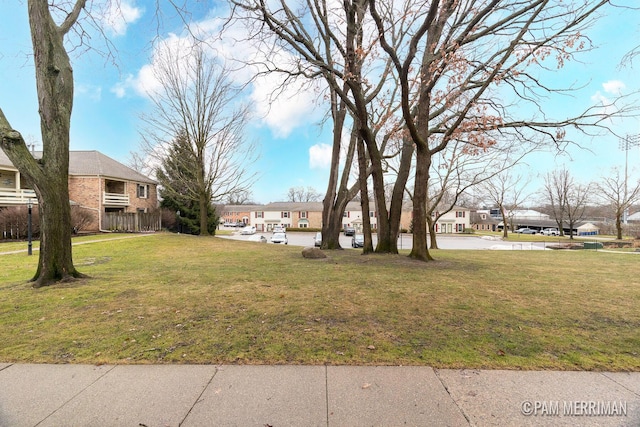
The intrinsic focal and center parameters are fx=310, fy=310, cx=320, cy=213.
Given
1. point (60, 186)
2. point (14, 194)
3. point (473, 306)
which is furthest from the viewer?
point (14, 194)

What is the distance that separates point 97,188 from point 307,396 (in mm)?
27822

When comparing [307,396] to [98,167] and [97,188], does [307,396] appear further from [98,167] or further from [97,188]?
[98,167]

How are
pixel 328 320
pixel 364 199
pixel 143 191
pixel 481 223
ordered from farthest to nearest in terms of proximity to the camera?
pixel 481 223 < pixel 143 191 < pixel 364 199 < pixel 328 320

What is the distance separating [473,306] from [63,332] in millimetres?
5738

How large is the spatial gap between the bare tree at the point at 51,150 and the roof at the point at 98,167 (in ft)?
68.9

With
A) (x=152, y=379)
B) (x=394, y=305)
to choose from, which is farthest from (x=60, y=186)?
(x=394, y=305)

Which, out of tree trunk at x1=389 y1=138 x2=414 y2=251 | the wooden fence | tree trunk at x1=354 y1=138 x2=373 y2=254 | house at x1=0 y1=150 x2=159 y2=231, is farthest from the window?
tree trunk at x1=389 y1=138 x2=414 y2=251

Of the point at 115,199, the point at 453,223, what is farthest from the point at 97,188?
the point at 453,223

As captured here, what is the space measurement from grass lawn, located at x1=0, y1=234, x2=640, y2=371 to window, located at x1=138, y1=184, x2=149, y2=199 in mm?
22765

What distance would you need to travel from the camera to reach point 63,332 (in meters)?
3.85

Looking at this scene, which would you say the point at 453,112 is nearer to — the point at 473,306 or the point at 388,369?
the point at 473,306

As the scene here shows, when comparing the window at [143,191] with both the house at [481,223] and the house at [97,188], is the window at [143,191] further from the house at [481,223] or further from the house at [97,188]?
the house at [481,223]

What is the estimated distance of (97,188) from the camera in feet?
79.1

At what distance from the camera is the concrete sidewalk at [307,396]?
7.46 ft
